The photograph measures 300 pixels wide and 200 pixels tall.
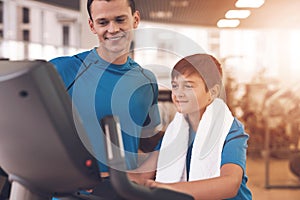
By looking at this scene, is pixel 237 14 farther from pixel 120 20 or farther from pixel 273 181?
pixel 120 20

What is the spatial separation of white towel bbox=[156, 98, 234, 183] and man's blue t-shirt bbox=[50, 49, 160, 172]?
0.10m

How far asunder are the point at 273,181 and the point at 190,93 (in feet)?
10.8

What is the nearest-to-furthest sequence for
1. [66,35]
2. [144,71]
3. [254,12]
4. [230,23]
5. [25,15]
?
1. [144,71]
2. [230,23]
3. [254,12]
4. [25,15]
5. [66,35]

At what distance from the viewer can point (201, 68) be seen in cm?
125

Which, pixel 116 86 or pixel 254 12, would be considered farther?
pixel 254 12

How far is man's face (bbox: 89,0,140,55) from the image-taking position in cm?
110

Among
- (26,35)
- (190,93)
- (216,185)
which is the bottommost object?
(216,185)

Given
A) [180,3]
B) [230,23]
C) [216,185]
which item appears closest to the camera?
[216,185]

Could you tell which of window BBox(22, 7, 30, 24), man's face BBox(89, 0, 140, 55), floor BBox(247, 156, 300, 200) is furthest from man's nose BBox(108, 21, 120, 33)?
window BBox(22, 7, 30, 24)

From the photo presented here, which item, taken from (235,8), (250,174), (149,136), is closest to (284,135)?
(250,174)

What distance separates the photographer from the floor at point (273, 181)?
3912 millimetres

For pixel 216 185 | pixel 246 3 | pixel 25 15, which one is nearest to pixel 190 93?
pixel 216 185

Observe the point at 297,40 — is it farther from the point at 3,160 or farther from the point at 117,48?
the point at 3,160

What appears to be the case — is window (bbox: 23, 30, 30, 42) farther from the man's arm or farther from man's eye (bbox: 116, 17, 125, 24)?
the man's arm
